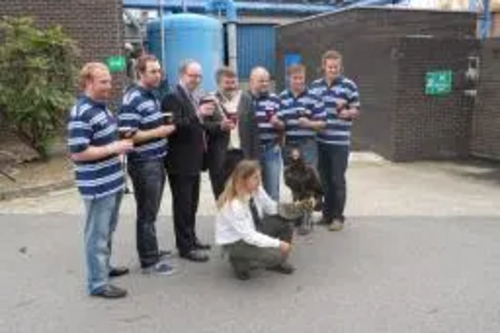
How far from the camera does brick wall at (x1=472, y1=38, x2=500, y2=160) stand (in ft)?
38.3

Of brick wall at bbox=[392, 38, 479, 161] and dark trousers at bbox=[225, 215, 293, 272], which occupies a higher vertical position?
brick wall at bbox=[392, 38, 479, 161]

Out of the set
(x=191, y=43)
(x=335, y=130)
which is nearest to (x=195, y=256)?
(x=335, y=130)

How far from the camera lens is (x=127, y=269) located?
19.2 feet

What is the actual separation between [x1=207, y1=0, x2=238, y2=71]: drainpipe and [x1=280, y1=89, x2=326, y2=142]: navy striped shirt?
45.5 ft

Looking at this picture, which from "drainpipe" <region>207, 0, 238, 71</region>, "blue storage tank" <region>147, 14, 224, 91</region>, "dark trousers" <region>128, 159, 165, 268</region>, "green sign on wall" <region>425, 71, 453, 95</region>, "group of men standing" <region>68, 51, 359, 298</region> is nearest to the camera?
"group of men standing" <region>68, 51, 359, 298</region>

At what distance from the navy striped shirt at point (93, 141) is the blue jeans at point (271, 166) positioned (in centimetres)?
194

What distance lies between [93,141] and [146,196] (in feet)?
2.65

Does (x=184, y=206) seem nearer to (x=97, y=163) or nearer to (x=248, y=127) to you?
(x=248, y=127)

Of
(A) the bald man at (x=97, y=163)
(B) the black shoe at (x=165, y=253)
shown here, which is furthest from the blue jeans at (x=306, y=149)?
(A) the bald man at (x=97, y=163)

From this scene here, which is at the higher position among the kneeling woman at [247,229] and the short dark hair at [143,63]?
the short dark hair at [143,63]

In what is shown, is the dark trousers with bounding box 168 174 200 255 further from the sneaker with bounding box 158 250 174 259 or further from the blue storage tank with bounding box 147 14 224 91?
Result: the blue storage tank with bounding box 147 14 224 91

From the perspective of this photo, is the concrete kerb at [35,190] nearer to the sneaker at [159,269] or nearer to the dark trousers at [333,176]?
the sneaker at [159,269]

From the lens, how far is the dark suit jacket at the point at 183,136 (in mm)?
5703

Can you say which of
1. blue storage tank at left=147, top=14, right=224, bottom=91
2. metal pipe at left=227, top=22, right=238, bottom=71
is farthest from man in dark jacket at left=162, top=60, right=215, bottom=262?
metal pipe at left=227, top=22, right=238, bottom=71
